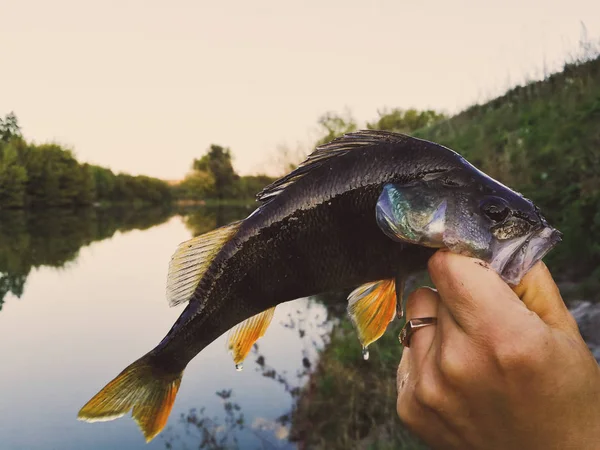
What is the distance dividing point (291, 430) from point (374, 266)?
7.93m

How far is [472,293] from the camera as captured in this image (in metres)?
1.70

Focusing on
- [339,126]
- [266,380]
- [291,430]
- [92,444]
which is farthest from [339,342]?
[339,126]

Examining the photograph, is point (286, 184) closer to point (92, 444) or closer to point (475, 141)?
point (92, 444)

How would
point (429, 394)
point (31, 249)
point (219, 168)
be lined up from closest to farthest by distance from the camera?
1. point (429, 394)
2. point (31, 249)
3. point (219, 168)

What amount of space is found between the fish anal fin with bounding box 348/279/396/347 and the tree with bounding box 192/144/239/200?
109m

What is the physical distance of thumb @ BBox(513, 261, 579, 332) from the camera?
1.87m

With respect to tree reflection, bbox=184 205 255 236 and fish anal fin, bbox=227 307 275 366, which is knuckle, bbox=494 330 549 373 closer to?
fish anal fin, bbox=227 307 275 366

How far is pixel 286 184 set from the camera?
225 centimetres

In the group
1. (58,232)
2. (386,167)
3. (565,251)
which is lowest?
(565,251)

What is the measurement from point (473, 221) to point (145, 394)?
1.66 metres

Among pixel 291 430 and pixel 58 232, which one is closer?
pixel 291 430

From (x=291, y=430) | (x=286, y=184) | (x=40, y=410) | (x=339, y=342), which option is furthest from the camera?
(x=40, y=410)

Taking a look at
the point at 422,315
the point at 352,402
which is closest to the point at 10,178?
the point at 352,402

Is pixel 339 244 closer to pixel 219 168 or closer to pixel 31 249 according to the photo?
pixel 31 249
